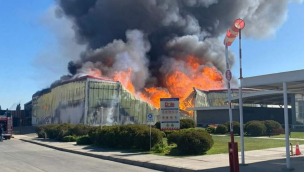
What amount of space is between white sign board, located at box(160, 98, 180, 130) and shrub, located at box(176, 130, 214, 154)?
2.31m

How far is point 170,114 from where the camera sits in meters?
18.7

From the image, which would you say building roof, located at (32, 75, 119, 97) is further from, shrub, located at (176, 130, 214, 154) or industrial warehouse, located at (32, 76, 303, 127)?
shrub, located at (176, 130, 214, 154)

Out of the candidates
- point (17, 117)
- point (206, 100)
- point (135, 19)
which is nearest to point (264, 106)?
point (206, 100)

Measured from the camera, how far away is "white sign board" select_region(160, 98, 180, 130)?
18.5 m

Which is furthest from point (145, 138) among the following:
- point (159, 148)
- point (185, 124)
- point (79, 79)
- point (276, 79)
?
point (79, 79)

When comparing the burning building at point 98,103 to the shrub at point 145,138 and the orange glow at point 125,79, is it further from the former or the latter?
the shrub at point 145,138

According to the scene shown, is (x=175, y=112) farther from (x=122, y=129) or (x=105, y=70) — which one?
(x=105, y=70)

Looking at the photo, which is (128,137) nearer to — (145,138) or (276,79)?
(145,138)

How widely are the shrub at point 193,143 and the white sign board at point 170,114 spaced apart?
7.59ft

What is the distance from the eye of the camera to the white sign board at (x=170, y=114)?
1855 cm

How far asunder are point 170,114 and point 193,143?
3306 millimetres

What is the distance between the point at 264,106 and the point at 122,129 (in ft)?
109

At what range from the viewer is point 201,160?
13.9 metres

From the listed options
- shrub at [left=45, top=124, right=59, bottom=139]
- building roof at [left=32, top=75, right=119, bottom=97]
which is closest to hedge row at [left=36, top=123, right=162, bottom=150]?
shrub at [left=45, top=124, right=59, bottom=139]
